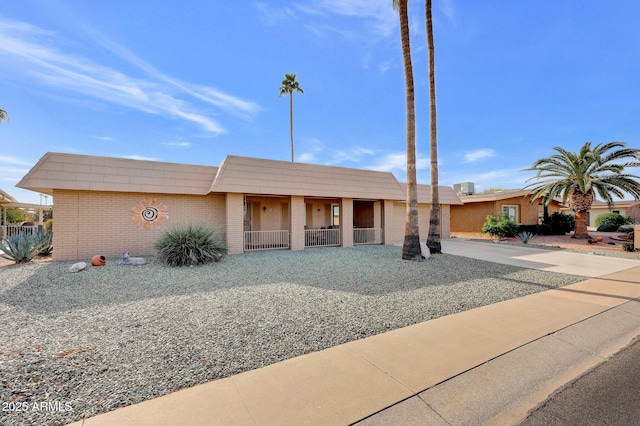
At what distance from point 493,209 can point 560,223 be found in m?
6.57

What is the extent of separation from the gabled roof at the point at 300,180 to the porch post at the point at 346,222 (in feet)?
1.91

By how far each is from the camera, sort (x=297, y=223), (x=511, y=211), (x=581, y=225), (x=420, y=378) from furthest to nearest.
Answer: (x=511, y=211) < (x=581, y=225) < (x=297, y=223) < (x=420, y=378)

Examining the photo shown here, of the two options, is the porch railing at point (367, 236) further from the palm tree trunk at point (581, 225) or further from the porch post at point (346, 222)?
the palm tree trunk at point (581, 225)

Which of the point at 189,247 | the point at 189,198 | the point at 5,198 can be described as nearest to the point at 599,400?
the point at 189,247

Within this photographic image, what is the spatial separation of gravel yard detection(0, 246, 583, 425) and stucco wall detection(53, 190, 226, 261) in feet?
4.88

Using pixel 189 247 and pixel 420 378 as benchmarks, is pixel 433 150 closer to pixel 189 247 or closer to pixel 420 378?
pixel 189 247

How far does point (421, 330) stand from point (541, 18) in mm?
13565

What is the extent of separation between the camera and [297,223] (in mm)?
13555

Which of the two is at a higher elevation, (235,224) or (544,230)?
(235,224)

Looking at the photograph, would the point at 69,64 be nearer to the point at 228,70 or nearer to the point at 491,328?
the point at 228,70

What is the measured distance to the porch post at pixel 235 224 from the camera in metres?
12.0

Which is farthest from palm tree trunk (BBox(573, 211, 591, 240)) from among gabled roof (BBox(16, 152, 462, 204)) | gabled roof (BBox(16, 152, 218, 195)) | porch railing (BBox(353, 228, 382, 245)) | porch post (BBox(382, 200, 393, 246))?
gabled roof (BBox(16, 152, 218, 195))

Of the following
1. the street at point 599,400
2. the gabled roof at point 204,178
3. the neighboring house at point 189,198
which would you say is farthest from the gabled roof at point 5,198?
the street at point 599,400

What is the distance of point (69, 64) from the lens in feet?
31.5
